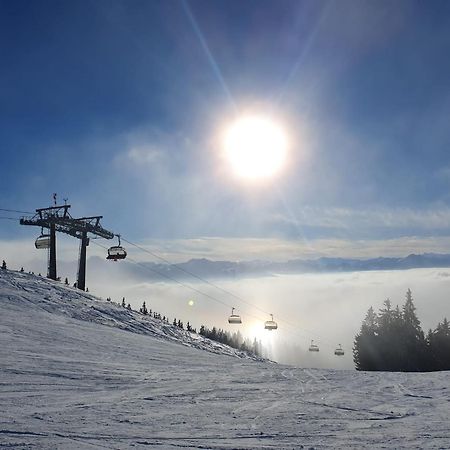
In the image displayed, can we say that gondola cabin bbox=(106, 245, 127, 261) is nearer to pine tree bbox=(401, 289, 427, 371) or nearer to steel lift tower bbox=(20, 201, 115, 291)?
steel lift tower bbox=(20, 201, 115, 291)

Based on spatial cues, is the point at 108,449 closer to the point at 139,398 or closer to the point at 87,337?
the point at 139,398

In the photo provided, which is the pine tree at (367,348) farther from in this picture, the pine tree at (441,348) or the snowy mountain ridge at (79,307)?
the snowy mountain ridge at (79,307)

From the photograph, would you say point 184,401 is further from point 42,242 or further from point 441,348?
point 441,348

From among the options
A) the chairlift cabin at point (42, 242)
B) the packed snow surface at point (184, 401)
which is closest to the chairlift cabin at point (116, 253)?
the chairlift cabin at point (42, 242)

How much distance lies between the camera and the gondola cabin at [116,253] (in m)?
39.9

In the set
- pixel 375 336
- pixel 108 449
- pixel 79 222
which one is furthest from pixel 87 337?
pixel 375 336

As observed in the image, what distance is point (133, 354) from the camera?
18375 millimetres

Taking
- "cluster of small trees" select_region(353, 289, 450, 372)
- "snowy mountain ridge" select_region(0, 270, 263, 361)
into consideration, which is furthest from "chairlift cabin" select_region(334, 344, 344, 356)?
"snowy mountain ridge" select_region(0, 270, 263, 361)

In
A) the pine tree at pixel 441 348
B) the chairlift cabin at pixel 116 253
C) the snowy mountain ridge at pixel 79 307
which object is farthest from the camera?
the pine tree at pixel 441 348

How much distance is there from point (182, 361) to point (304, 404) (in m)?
8.67

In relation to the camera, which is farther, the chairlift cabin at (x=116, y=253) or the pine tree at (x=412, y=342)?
the pine tree at (x=412, y=342)

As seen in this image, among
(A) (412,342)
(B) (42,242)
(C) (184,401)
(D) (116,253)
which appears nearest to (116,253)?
(D) (116,253)

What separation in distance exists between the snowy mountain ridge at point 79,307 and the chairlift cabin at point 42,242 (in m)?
8.75

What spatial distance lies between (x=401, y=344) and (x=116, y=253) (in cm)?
3555
